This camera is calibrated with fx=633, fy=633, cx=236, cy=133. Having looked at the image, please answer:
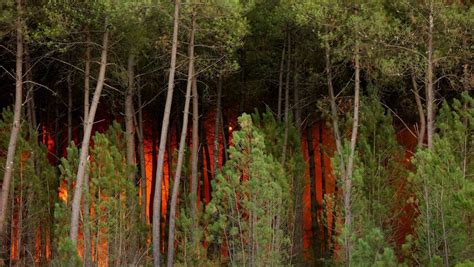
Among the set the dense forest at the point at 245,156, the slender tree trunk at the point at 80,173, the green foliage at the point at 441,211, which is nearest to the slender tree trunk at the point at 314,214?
the dense forest at the point at 245,156

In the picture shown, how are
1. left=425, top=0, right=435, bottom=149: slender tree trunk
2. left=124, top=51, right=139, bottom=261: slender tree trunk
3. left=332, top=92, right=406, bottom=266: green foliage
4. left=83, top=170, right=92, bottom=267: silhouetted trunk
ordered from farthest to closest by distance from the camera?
1. left=124, top=51, right=139, bottom=261: slender tree trunk
2. left=332, top=92, right=406, bottom=266: green foliage
3. left=425, top=0, right=435, bottom=149: slender tree trunk
4. left=83, top=170, right=92, bottom=267: silhouetted trunk

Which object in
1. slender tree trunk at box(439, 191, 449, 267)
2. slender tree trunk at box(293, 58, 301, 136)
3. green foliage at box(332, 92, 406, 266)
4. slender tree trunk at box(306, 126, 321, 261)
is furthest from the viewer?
slender tree trunk at box(306, 126, 321, 261)

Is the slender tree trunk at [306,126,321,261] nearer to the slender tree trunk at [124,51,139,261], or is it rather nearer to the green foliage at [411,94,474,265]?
the slender tree trunk at [124,51,139,261]

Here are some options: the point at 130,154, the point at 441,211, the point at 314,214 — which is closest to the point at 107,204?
the point at 130,154

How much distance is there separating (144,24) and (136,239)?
250 inches

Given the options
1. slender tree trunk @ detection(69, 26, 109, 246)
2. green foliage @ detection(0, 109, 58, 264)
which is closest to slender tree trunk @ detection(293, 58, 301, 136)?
slender tree trunk @ detection(69, 26, 109, 246)

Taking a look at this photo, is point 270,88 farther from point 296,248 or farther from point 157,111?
point 296,248

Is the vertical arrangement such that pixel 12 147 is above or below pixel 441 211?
above

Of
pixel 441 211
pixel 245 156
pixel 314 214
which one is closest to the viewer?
pixel 441 211

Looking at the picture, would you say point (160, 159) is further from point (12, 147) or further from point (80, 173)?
point (12, 147)

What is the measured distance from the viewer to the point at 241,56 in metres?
24.3

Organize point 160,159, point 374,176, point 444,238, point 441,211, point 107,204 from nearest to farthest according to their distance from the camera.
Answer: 1. point 444,238
2. point 441,211
3. point 107,204
4. point 160,159
5. point 374,176

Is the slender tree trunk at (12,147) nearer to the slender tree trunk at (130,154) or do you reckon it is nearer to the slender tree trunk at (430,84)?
the slender tree trunk at (130,154)

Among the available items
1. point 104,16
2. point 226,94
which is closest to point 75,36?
point 104,16
